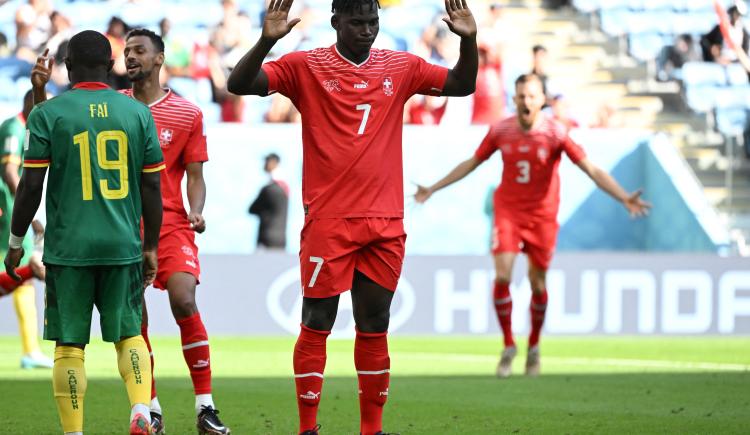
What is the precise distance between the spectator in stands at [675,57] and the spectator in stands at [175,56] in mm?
8090

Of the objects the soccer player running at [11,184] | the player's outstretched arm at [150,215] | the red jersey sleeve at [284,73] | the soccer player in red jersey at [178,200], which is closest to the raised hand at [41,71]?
the soccer player in red jersey at [178,200]

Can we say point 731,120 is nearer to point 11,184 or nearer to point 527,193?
point 527,193

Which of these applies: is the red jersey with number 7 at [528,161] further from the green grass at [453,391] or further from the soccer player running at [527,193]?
the green grass at [453,391]

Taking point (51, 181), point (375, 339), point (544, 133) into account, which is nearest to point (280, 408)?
point (375, 339)

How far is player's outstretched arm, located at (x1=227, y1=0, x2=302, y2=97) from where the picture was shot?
623cm

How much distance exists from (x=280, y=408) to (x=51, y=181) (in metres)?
3.19

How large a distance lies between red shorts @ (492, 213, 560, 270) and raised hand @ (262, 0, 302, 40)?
5970 mm

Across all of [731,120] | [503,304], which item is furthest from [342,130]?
[731,120]

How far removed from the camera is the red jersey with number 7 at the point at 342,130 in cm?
664

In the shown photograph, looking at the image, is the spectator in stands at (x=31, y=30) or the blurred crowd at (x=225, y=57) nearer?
the blurred crowd at (x=225, y=57)

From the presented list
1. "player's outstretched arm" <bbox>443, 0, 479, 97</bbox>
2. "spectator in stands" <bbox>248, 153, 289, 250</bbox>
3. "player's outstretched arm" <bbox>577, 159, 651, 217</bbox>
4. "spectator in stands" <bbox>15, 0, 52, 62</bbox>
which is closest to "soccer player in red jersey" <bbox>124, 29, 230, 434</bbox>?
"player's outstretched arm" <bbox>443, 0, 479, 97</bbox>

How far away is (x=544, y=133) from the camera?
11.9 meters

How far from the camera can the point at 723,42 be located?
22453 mm

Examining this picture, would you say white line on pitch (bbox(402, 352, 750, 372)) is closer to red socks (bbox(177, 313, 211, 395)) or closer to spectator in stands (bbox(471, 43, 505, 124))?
red socks (bbox(177, 313, 211, 395))
